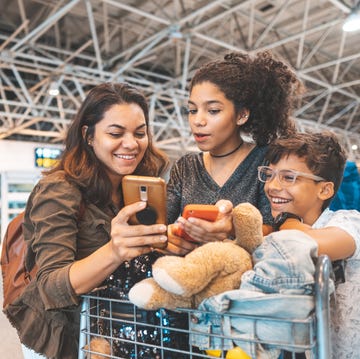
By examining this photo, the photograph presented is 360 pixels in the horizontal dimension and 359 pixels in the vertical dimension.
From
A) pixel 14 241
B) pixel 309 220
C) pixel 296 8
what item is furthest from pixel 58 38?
pixel 309 220

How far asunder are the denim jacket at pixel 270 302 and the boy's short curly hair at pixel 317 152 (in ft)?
1.91

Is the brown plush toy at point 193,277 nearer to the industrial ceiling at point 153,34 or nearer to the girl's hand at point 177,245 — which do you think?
the girl's hand at point 177,245

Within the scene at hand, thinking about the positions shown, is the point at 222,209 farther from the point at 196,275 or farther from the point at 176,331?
the point at 176,331

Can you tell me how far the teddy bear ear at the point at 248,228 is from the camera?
41.7 inches

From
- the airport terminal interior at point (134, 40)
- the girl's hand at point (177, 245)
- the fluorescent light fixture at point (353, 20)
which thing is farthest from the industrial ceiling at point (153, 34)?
the girl's hand at point (177, 245)

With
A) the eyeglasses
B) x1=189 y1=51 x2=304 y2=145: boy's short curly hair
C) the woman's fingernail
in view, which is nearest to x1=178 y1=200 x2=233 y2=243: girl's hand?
the woman's fingernail

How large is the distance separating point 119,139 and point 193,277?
2.69ft

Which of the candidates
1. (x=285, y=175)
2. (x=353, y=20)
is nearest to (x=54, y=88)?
(x=353, y=20)

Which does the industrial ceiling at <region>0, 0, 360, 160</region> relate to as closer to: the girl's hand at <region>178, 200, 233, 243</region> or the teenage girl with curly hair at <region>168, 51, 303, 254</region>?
the teenage girl with curly hair at <region>168, 51, 303, 254</region>

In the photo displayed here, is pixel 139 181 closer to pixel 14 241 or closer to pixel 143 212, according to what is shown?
pixel 143 212

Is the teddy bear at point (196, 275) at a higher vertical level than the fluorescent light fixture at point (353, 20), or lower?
lower

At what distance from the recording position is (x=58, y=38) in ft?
24.3

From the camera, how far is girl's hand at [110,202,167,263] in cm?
108

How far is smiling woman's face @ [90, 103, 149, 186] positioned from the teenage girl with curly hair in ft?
0.81
